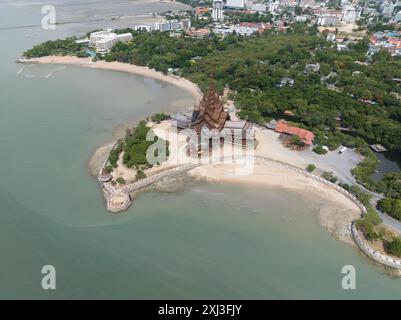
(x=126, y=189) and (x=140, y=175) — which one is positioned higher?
(x=140, y=175)

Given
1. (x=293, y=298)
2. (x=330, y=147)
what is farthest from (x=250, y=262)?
(x=330, y=147)

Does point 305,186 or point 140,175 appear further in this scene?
point 140,175

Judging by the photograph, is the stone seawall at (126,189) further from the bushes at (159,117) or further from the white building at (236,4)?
the white building at (236,4)

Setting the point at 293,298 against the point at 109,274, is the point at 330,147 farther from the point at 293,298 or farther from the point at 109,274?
the point at 109,274

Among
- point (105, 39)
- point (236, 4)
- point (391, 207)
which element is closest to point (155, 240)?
point (391, 207)

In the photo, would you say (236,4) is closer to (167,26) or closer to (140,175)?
(167,26)

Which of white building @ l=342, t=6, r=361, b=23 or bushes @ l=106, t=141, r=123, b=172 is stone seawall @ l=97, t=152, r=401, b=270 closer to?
bushes @ l=106, t=141, r=123, b=172

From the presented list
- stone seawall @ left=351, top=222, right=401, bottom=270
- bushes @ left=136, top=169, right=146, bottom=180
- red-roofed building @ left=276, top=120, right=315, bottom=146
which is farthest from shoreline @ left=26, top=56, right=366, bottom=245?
red-roofed building @ left=276, top=120, right=315, bottom=146

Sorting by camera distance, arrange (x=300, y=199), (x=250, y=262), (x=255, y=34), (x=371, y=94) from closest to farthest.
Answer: (x=250, y=262), (x=300, y=199), (x=371, y=94), (x=255, y=34)
